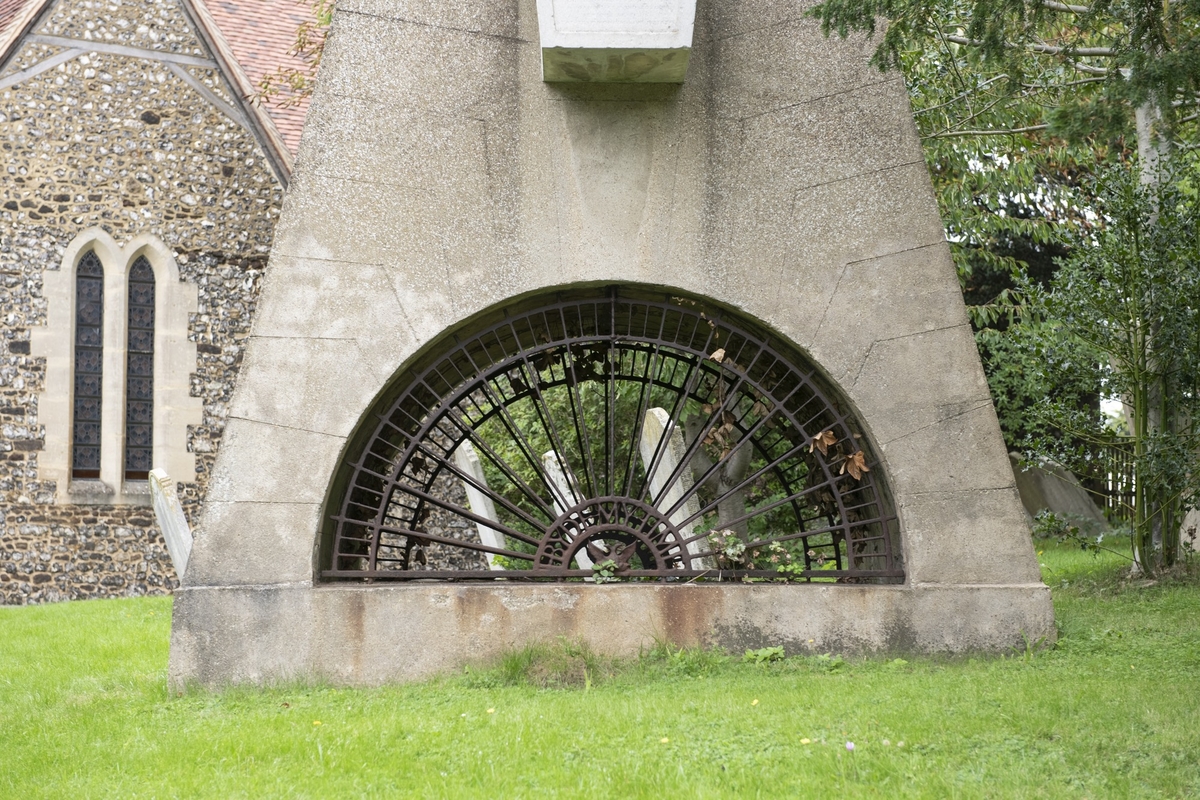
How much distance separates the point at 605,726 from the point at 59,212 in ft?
43.4

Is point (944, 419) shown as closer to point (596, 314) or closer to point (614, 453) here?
point (614, 453)

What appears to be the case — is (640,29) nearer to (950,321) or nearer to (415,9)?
(415,9)

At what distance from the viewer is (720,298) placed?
6.38 meters

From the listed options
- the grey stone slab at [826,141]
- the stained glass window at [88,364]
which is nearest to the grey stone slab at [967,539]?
the grey stone slab at [826,141]

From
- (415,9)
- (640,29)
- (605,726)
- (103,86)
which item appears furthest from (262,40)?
(605,726)

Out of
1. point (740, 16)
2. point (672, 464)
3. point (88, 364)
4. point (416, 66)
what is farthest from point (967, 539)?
point (88, 364)

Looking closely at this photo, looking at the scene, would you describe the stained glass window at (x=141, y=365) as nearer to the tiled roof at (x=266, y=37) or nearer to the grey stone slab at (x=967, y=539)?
the tiled roof at (x=266, y=37)

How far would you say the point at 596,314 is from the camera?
672cm

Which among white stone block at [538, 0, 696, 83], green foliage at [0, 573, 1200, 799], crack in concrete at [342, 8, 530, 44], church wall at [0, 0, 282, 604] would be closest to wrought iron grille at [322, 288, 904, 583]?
green foliage at [0, 573, 1200, 799]

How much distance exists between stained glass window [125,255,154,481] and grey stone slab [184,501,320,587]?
10.3 m

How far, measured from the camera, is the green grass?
413 centimetres

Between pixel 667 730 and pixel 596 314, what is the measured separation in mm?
2783

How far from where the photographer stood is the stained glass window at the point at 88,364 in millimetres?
15195

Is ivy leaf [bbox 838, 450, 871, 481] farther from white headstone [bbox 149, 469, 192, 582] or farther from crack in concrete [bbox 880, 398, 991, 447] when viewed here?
white headstone [bbox 149, 469, 192, 582]
